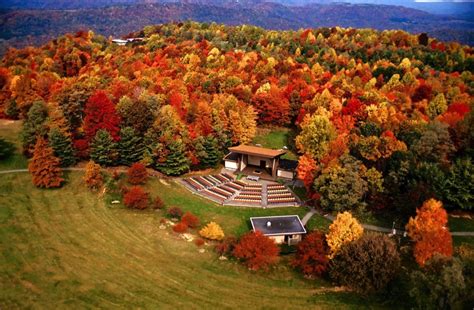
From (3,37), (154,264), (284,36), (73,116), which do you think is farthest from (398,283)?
(3,37)

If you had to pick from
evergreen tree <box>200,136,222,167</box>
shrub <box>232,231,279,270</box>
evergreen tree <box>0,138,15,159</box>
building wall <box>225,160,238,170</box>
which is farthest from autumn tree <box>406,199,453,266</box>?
evergreen tree <box>0,138,15,159</box>

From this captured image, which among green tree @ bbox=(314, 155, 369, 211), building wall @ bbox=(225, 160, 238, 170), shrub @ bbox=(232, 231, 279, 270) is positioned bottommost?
building wall @ bbox=(225, 160, 238, 170)

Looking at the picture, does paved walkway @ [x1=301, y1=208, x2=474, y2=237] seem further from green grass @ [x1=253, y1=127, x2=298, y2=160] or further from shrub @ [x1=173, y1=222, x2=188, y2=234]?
green grass @ [x1=253, y1=127, x2=298, y2=160]

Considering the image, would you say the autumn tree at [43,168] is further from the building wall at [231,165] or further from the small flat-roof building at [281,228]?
the small flat-roof building at [281,228]

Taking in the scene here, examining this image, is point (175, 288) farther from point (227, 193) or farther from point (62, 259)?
point (227, 193)

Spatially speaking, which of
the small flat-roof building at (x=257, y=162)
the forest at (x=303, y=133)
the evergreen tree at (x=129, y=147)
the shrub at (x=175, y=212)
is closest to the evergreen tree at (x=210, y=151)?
the forest at (x=303, y=133)
